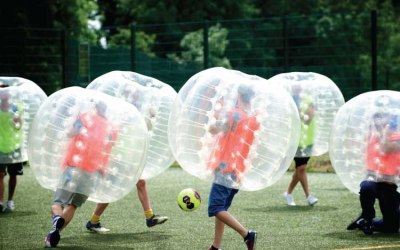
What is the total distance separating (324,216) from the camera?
10320 millimetres

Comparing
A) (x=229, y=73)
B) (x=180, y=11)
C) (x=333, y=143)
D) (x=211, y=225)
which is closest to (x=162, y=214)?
(x=211, y=225)

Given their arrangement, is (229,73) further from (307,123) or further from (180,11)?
(180,11)

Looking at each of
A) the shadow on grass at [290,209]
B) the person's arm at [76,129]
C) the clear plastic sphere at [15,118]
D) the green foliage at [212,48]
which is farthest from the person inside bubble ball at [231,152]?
the green foliage at [212,48]

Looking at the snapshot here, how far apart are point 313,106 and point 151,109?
2745 mm

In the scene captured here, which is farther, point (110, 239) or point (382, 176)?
point (110, 239)

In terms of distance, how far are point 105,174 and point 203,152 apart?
0.99 metres

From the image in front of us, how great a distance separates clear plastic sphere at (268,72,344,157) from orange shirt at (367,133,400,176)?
8.53 ft

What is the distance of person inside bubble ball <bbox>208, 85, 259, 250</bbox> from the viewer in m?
7.64

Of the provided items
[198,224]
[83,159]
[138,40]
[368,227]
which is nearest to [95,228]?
[198,224]

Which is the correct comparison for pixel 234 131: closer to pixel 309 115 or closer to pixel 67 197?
pixel 67 197

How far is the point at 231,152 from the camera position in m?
7.65

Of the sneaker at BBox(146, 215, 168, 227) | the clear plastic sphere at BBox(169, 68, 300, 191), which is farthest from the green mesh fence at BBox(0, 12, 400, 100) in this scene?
the clear plastic sphere at BBox(169, 68, 300, 191)

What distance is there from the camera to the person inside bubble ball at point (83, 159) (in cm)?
807

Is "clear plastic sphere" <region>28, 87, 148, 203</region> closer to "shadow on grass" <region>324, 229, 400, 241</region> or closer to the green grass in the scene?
the green grass
